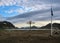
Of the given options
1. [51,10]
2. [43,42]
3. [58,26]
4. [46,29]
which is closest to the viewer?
[43,42]

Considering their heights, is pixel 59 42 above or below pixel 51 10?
below

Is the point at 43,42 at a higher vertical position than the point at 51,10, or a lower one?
lower

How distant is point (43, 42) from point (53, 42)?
1.37m

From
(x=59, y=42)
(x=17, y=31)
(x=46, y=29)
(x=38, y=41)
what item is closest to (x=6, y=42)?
(x=38, y=41)

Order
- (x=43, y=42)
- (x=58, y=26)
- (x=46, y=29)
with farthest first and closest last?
1. (x=46, y=29)
2. (x=58, y=26)
3. (x=43, y=42)

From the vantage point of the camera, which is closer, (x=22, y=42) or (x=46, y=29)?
(x=22, y=42)

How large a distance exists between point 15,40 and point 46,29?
21.4 meters

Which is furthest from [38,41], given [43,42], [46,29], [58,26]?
[46,29]

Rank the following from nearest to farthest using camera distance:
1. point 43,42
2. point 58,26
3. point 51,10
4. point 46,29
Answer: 1. point 43,42
2. point 51,10
3. point 58,26
4. point 46,29

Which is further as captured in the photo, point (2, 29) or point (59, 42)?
point (2, 29)

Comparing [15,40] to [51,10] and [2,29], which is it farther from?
[2,29]

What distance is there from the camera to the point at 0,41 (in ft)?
138

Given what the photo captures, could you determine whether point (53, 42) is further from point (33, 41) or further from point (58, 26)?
point (58, 26)

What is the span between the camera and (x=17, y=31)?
5903cm
